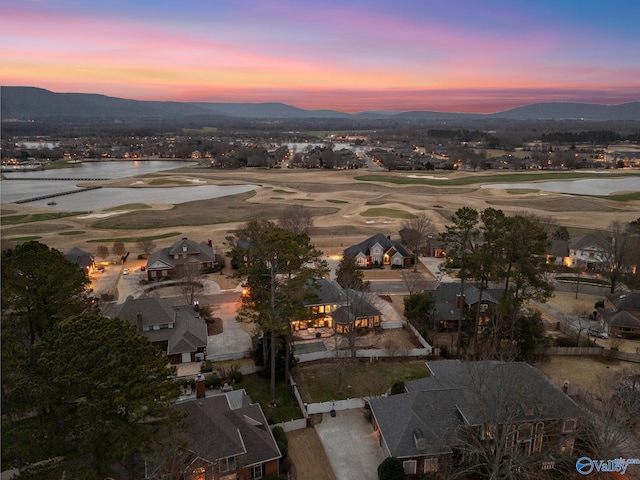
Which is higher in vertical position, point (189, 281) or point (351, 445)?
point (189, 281)

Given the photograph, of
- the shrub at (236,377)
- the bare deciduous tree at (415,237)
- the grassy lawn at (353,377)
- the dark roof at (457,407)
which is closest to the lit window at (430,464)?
the dark roof at (457,407)

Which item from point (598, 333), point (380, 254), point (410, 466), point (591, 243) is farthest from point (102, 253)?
point (591, 243)

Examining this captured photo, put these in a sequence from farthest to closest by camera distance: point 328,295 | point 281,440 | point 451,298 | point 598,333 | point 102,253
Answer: point 102,253
point 451,298
point 328,295
point 598,333
point 281,440

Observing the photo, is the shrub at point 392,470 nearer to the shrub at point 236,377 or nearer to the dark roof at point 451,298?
the shrub at point 236,377

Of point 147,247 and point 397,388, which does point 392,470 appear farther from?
point 147,247

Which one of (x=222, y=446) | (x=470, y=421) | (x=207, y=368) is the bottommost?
(x=207, y=368)

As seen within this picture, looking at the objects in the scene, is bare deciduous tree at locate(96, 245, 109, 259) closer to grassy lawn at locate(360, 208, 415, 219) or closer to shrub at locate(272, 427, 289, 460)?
shrub at locate(272, 427, 289, 460)

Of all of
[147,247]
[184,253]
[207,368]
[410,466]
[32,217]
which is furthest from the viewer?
[32,217]
